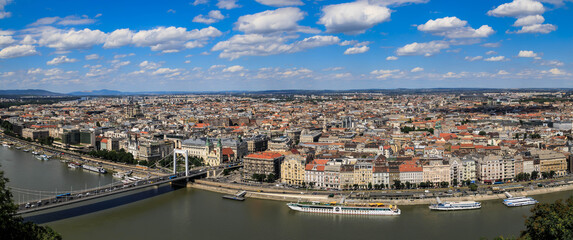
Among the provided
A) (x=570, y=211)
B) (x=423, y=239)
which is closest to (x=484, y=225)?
(x=423, y=239)

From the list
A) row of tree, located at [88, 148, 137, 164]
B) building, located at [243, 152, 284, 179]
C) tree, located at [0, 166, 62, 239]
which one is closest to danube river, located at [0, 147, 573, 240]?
tree, located at [0, 166, 62, 239]

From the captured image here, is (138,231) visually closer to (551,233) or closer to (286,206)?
(286,206)

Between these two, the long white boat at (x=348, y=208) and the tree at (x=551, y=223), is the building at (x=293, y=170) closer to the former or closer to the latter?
the long white boat at (x=348, y=208)

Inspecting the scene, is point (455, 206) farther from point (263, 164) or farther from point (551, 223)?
point (263, 164)

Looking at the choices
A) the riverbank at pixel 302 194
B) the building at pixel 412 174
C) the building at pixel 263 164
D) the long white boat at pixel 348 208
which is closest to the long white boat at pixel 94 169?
the riverbank at pixel 302 194

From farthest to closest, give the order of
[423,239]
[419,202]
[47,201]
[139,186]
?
[139,186] → [419,202] → [47,201] → [423,239]

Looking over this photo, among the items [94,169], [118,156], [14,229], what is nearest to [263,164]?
[94,169]
